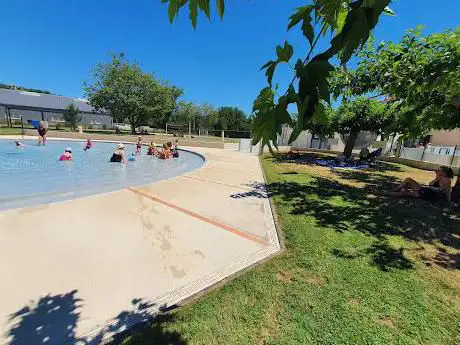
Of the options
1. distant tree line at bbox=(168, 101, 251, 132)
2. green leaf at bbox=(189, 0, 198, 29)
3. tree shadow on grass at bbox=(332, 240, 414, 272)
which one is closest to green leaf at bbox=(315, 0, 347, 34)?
green leaf at bbox=(189, 0, 198, 29)

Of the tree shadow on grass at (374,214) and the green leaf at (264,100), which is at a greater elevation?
the green leaf at (264,100)

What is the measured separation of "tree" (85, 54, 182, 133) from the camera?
41000 millimetres

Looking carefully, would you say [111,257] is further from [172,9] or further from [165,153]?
[165,153]

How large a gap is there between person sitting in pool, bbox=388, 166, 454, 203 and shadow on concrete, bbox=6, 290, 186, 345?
349 inches

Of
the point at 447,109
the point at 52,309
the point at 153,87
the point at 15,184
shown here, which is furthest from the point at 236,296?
the point at 153,87

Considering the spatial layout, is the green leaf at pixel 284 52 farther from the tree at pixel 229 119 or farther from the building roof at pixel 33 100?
the tree at pixel 229 119

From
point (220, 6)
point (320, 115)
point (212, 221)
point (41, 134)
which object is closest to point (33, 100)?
point (41, 134)

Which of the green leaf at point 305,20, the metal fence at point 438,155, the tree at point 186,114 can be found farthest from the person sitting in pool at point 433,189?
the tree at point 186,114

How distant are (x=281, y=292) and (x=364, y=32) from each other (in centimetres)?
327

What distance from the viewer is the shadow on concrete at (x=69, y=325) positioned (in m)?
2.59

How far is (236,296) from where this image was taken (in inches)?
132

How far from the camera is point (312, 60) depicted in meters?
1.02

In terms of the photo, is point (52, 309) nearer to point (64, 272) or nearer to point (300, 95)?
point (64, 272)

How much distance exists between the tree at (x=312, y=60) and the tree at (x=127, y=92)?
43493 mm
